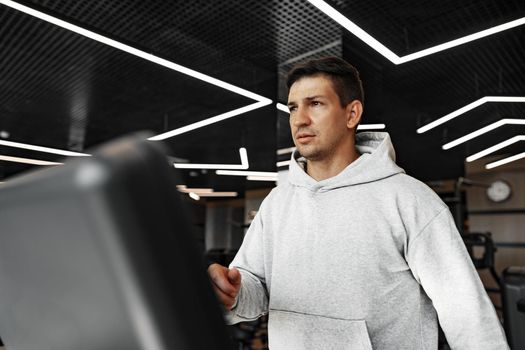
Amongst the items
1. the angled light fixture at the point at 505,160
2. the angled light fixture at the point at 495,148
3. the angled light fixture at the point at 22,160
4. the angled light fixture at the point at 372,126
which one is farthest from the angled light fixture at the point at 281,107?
the angled light fixture at the point at 505,160

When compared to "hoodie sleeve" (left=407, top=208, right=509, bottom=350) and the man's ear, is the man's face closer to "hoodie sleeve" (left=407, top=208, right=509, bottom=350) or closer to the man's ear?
the man's ear

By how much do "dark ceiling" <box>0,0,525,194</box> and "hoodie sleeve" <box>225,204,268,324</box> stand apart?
73.4 inches

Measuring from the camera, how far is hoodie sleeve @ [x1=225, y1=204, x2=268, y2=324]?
127cm

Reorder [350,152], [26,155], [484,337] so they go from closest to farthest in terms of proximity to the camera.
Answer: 1. [484,337]
2. [350,152]
3. [26,155]

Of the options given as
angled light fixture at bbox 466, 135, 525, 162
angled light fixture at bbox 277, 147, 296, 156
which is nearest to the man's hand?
angled light fixture at bbox 277, 147, 296, 156

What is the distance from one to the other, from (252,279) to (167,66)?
9.57 feet

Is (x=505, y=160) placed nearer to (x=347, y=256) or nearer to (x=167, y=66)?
(x=167, y=66)

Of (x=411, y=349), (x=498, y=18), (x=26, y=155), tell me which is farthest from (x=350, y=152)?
(x=26, y=155)

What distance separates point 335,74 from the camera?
4.75 feet

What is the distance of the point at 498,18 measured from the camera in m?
3.27

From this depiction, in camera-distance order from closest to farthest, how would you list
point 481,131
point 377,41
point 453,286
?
point 453,286 < point 377,41 < point 481,131

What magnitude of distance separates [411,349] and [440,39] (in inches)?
119

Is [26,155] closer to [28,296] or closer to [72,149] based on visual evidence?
[72,149]

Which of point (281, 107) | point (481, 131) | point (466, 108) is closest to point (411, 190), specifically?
point (281, 107)
